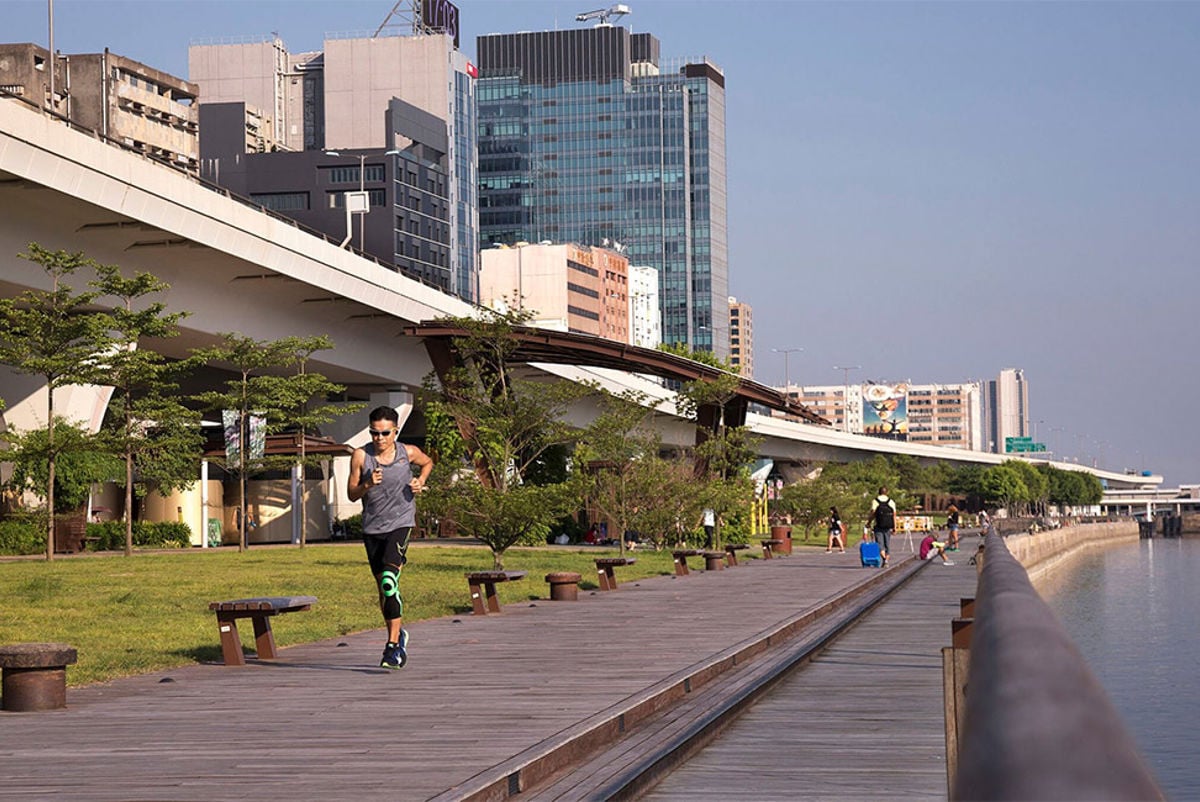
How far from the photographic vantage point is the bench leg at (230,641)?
13547 millimetres

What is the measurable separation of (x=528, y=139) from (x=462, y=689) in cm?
18614

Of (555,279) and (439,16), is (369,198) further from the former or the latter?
(555,279)

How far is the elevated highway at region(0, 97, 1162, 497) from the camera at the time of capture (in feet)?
111

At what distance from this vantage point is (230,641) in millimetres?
13609

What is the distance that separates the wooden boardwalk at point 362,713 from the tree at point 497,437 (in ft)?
39.0

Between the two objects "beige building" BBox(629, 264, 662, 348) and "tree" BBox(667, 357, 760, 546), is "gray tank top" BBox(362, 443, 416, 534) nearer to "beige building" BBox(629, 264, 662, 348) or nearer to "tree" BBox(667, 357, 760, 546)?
"tree" BBox(667, 357, 760, 546)

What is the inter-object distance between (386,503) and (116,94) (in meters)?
107

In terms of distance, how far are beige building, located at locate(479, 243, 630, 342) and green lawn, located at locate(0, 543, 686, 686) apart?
376 feet

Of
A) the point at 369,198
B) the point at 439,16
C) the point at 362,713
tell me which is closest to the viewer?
the point at 362,713

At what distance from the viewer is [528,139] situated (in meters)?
194

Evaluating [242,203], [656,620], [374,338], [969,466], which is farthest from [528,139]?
[656,620]

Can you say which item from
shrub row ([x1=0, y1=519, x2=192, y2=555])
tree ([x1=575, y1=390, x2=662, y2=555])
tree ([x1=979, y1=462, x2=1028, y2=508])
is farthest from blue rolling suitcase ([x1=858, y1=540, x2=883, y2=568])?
tree ([x1=979, y1=462, x2=1028, y2=508])

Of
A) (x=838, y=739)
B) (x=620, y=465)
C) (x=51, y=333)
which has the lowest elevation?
(x=838, y=739)

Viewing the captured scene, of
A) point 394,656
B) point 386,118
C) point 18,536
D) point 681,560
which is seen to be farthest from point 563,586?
point 386,118
